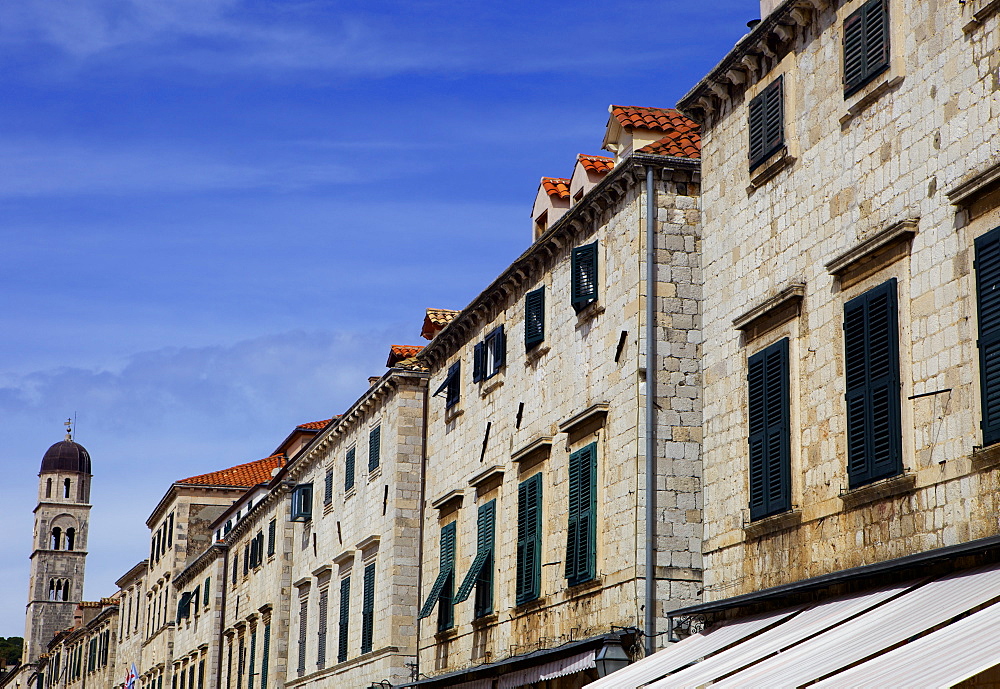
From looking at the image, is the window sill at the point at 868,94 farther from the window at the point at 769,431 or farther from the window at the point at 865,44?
the window at the point at 769,431

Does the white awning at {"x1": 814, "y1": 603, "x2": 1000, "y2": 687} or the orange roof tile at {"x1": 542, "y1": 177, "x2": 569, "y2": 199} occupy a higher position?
the orange roof tile at {"x1": 542, "y1": 177, "x2": 569, "y2": 199}

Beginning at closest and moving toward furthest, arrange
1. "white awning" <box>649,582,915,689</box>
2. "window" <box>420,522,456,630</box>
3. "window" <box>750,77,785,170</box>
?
"white awning" <box>649,582,915,689</box>, "window" <box>750,77,785,170</box>, "window" <box>420,522,456,630</box>

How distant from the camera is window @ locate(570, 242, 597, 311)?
69.0ft

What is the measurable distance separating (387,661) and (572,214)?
11097 mm

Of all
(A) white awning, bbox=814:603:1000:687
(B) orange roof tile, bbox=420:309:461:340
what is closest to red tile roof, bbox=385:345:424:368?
(B) orange roof tile, bbox=420:309:461:340

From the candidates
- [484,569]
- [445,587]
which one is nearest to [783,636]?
[484,569]

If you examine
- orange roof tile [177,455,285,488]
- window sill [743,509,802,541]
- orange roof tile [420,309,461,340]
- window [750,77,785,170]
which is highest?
orange roof tile [177,455,285,488]

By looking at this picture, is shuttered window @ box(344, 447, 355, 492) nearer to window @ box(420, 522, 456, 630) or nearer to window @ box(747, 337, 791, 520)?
window @ box(420, 522, 456, 630)

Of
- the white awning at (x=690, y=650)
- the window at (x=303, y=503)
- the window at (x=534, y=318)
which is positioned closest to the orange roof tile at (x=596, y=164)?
the window at (x=534, y=318)

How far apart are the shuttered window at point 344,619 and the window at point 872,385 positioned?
19726mm

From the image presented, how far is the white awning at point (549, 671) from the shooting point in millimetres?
18894

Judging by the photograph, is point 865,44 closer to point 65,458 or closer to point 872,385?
point 872,385

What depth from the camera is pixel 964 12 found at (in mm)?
13312

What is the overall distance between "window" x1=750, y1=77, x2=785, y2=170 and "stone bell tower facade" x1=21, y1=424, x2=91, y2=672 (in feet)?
406
